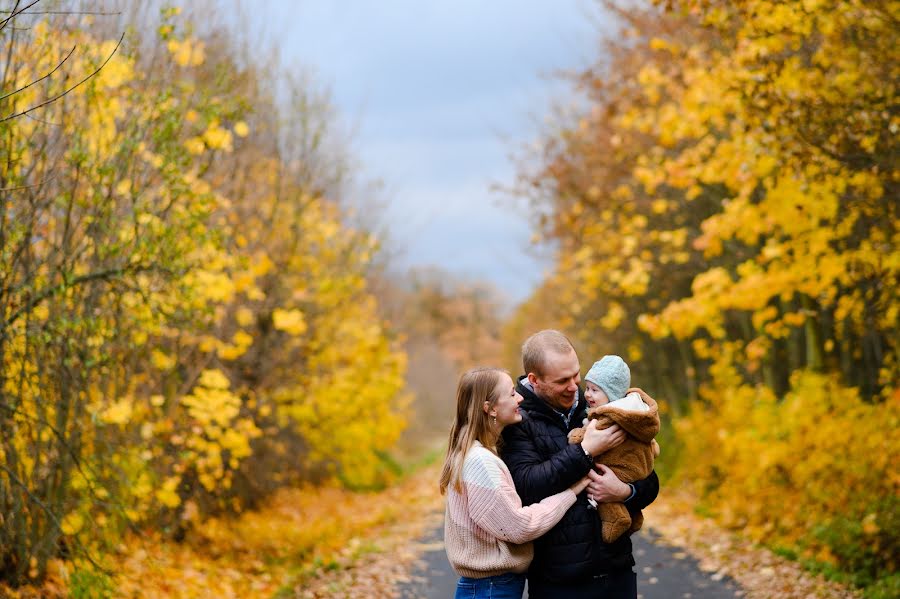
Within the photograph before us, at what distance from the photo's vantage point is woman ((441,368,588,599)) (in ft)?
12.9

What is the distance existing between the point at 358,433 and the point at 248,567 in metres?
7.47

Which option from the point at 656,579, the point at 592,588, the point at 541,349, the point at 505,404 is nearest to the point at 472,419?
the point at 505,404

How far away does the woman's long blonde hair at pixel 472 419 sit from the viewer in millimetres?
4082

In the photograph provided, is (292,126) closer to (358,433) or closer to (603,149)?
(603,149)

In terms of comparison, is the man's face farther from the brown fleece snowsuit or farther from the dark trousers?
the dark trousers

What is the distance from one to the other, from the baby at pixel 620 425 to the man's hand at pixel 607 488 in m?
0.04

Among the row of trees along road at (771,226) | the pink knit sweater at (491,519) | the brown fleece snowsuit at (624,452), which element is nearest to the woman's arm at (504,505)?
the pink knit sweater at (491,519)

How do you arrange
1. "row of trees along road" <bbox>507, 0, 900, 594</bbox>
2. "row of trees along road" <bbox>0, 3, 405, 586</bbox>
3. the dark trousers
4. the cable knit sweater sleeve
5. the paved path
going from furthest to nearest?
1. the paved path
2. "row of trees along road" <bbox>507, 0, 900, 594</bbox>
3. "row of trees along road" <bbox>0, 3, 405, 586</bbox>
4. the dark trousers
5. the cable knit sweater sleeve

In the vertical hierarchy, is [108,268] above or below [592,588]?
above

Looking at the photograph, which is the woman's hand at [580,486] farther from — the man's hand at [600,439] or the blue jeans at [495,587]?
the blue jeans at [495,587]

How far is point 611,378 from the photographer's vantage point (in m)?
4.11

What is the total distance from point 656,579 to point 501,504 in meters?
6.01

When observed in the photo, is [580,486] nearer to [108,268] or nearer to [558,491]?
[558,491]

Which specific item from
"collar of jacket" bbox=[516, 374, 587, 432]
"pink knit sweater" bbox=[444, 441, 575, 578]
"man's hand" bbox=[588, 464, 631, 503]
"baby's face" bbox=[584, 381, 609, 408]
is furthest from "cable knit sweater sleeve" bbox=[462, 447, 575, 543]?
"baby's face" bbox=[584, 381, 609, 408]
